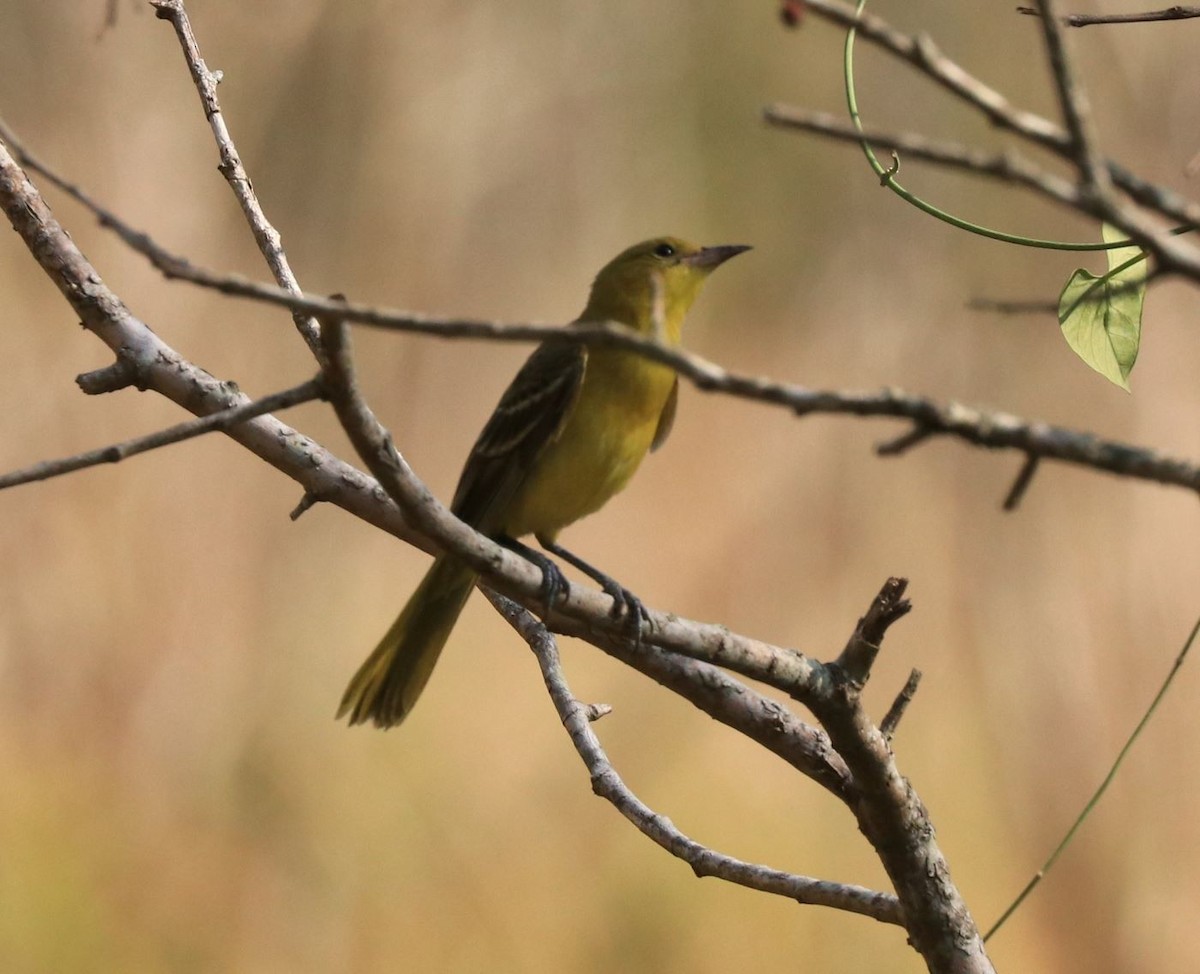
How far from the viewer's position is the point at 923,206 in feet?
3.70

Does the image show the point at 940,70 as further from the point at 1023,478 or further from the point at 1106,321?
the point at 1106,321

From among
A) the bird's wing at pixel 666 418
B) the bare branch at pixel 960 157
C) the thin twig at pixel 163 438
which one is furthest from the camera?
the bird's wing at pixel 666 418

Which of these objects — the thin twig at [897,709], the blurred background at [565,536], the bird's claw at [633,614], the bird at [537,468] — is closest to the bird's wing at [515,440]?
the bird at [537,468]

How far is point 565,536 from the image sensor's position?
2770 millimetres

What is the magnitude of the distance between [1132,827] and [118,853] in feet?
7.33

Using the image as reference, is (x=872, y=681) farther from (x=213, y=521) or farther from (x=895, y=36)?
(x=895, y=36)

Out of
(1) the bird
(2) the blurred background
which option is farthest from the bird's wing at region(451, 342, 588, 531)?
(2) the blurred background

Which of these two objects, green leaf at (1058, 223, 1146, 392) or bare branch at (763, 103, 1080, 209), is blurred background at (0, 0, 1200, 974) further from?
bare branch at (763, 103, 1080, 209)

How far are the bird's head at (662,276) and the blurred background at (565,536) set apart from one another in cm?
106

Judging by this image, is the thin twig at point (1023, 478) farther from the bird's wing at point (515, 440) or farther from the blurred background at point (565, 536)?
the blurred background at point (565, 536)

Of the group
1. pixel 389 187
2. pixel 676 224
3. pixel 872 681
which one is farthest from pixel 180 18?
pixel 872 681

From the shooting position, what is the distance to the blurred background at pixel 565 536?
8.44ft

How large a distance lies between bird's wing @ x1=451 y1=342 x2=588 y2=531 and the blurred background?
1.20 metres

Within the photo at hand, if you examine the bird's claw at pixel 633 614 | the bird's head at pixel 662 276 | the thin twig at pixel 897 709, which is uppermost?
the bird's head at pixel 662 276
